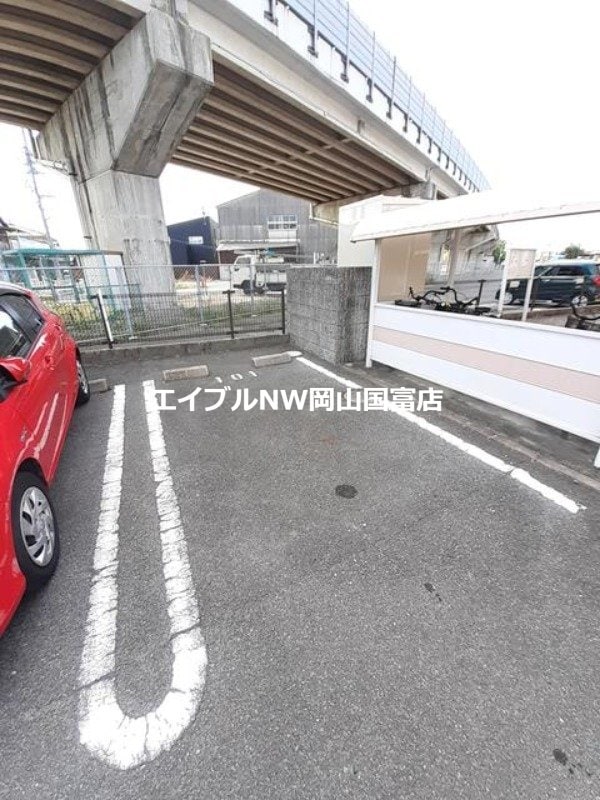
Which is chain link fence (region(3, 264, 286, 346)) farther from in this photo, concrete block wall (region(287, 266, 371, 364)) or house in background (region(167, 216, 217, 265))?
house in background (region(167, 216, 217, 265))

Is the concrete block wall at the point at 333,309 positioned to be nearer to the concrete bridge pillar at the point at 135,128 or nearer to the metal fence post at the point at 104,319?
the concrete bridge pillar at the point at 135,128

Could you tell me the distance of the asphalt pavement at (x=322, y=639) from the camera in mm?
1294

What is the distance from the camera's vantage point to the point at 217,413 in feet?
14.3

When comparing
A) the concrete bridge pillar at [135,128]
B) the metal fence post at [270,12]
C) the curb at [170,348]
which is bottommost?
Result: the curb at [170,348]

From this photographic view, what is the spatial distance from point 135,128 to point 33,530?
10331 millimetres

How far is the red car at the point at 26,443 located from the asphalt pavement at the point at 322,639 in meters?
0.30

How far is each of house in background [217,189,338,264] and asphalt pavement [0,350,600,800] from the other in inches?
1375

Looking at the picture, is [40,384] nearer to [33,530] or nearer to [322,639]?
[33,530]

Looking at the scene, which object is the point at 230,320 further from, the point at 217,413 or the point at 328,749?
the point at 328,749

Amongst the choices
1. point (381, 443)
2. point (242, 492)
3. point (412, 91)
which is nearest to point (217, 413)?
point (242, 492)

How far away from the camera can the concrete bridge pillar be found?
7.55 metres

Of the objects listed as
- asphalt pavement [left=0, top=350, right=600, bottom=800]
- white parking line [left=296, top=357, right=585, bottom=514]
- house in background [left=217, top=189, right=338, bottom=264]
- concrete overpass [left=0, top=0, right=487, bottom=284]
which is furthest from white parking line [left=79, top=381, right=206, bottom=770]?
house in background [left=217, top=189, right=338, bottom=264]

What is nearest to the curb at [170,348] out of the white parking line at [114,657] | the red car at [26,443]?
the red car at [26,443]

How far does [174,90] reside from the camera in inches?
320
